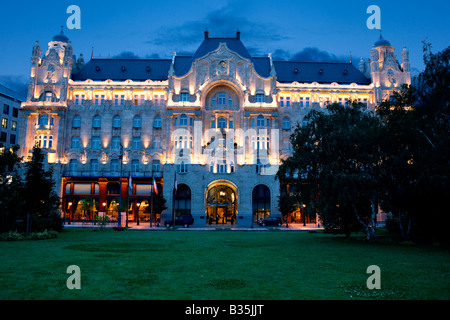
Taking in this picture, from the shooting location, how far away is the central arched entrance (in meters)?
70.6

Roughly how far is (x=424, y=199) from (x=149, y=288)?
23.2 metres

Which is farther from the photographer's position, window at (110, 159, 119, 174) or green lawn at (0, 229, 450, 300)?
window at (110, 159, 119, 174)

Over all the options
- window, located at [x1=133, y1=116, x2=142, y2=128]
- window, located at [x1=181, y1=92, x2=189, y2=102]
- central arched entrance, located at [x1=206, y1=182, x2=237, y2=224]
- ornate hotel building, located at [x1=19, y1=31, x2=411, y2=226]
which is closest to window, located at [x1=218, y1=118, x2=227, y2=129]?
ornate hotel building, located at [x1=19, y1=31, x2=411, y2=226]

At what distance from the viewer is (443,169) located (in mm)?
24047

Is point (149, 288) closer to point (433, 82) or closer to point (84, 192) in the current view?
point (433, 82)

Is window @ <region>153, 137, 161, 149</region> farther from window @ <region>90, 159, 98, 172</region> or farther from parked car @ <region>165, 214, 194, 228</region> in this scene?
parked car @ <region>165, 214, 194, 228</region>

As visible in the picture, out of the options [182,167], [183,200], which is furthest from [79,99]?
[183,200]

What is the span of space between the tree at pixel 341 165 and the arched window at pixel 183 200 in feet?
125

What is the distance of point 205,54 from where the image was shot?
75188 millimetres

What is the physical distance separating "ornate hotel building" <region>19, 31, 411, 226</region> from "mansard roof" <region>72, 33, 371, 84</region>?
1.40m

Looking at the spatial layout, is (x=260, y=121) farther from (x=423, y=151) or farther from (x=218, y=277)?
(x=218, y=277)

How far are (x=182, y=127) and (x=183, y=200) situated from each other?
46.8 feet
